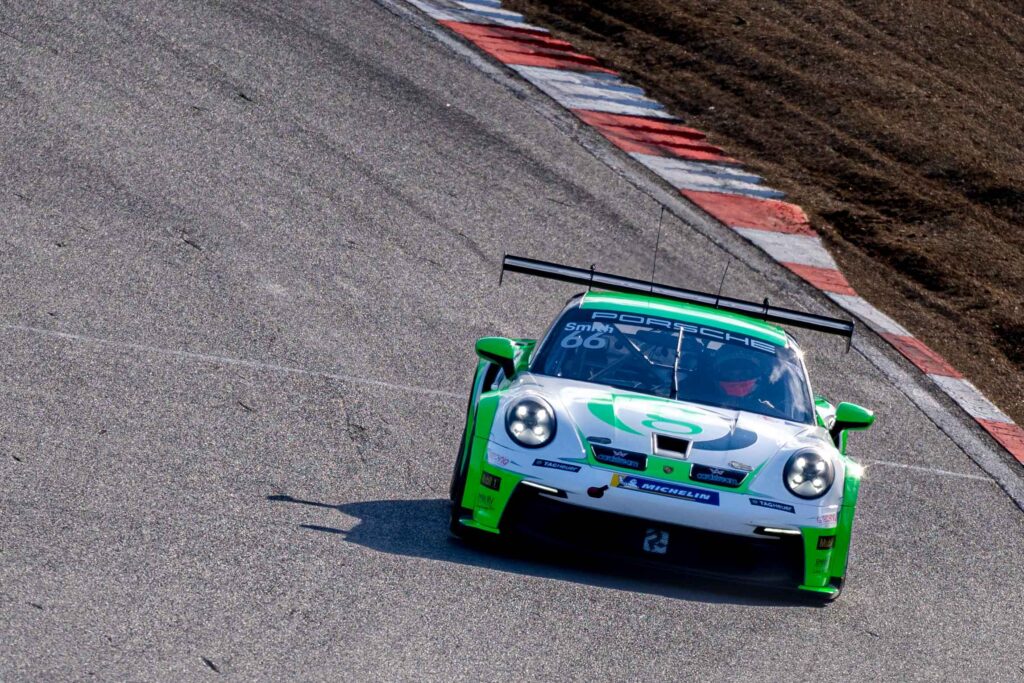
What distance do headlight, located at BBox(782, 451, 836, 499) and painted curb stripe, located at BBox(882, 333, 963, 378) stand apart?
5536 millimetres

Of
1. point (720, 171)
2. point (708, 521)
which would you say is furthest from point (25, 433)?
point (720, 171)

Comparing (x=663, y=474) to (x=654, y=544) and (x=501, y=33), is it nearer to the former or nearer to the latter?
(x=654, y=544)

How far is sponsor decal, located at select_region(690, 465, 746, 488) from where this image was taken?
626cm

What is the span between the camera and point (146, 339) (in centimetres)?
898

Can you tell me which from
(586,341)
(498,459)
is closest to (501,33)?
(586,341)

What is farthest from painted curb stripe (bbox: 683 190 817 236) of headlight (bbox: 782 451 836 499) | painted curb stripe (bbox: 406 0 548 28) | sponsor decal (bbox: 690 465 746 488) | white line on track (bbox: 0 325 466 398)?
sponsor decal (bbox: 690 465 746 488)

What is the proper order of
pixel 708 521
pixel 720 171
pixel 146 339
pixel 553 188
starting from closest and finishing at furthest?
1. pixel 708 521
2. pixel 146 339
3. pixel 553 188
4. pixel 720 171

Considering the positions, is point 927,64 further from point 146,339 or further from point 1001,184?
point 146,339

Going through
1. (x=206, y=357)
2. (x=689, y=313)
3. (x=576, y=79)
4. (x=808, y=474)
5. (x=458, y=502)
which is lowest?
(x=206, y=357)

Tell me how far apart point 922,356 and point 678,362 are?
17.4ft

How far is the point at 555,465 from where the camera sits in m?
6.28

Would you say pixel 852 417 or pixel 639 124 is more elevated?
pixel 639 124

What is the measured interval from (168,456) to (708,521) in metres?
2.68

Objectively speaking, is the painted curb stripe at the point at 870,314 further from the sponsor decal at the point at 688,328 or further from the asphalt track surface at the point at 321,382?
the sponsor decal at the point at 688,328
